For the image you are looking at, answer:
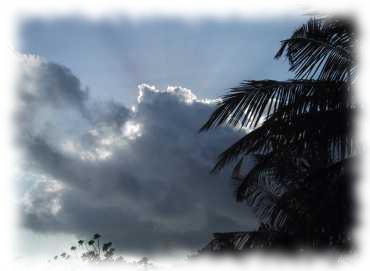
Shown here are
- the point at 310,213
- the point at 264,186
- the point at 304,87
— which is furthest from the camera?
the point at 264,186

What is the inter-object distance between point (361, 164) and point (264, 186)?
585 cm

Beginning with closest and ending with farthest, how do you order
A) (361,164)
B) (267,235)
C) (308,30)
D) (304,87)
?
(361,164) < (304,87) < (308,30) < (267,235)

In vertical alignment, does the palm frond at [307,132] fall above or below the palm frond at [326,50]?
below

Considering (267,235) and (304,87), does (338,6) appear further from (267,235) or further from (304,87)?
(267,235)

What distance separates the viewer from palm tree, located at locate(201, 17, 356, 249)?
491 centimetres

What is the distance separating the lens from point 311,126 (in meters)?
5.02

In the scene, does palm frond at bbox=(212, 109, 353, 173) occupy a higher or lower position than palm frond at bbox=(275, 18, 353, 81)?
lower

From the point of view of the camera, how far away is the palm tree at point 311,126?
4.91m

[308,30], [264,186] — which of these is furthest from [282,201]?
[264,186]

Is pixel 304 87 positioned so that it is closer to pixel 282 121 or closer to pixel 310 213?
pixel 282 121

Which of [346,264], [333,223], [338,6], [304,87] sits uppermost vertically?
[338,6]

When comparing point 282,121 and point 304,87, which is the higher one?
point 304,87

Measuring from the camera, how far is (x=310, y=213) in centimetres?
496

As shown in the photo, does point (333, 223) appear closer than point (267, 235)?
Yes
